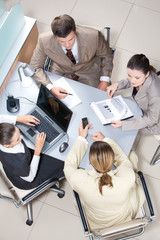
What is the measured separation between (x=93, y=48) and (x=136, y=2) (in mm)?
1826

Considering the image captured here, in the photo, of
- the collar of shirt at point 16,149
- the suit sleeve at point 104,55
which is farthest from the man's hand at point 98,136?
the suit sleeve at point 104,55

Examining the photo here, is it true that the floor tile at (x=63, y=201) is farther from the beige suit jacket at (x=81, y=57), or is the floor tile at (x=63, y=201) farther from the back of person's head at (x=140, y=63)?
the back of person's head at (x=140, y=63)

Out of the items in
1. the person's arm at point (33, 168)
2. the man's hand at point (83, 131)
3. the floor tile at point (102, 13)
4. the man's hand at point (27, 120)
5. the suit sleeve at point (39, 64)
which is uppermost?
the floor tile at point (102, 13)

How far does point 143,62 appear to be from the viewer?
2092mm

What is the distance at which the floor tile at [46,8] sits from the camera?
374 cm

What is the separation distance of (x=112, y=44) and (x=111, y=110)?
1.56m

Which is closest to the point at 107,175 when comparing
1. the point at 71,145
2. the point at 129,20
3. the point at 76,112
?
the point at 71,145

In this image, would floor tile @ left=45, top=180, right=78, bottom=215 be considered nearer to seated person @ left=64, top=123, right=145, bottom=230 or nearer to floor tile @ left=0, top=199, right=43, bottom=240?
floor tile @ left=0, top=199, right=43, bottom=240

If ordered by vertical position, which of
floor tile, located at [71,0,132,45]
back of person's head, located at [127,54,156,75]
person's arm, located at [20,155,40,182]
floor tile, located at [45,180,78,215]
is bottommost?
floor tile, located at [45,180,78,215]

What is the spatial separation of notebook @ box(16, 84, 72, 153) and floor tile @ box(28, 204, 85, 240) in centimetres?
86

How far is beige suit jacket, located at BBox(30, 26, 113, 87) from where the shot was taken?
2375 mm

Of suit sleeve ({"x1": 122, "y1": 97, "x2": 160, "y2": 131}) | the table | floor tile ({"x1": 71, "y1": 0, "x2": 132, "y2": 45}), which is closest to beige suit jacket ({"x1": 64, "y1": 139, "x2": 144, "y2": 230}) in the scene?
the table

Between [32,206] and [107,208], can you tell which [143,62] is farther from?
[32,206]

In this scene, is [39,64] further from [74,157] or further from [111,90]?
[74,157]
